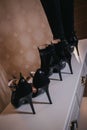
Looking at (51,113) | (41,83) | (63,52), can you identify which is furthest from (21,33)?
(51,113)

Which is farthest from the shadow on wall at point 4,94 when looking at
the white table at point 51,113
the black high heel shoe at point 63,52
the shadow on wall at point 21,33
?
the shadow on wall at point 21,33

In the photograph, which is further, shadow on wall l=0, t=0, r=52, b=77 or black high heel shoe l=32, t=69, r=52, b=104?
shadow on wall l=0, t=0, r=52, b=77

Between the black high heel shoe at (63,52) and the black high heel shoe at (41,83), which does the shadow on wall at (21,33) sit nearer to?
the black high heel shoe at (63,52)

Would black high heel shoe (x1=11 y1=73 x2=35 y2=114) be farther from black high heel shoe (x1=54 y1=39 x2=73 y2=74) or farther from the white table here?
black high heel shoe (x1=54 y1=39 x2=73 y2=74)

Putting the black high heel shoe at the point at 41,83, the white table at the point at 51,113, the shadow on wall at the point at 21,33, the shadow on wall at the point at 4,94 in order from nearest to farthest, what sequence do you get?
the white table at the point at 51,113
the black high heel shoe at the point at 41,83
the shadow on wall at the point at 4,94
the shadow on wall at the point at 21,33

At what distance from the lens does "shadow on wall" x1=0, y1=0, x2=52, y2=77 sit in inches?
79.1

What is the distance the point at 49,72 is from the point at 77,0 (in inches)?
54.0

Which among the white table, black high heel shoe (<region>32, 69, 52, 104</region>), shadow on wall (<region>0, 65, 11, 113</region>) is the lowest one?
shadow on wall (<region>0, 65, 11, 113</region>)

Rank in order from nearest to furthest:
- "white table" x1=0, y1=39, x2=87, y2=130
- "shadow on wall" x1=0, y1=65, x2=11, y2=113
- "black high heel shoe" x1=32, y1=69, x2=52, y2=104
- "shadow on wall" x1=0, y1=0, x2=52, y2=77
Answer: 1. "white table" x1=0, y1=39, x2=87, y2=130
2. "black high heel shoe" x1=32, y1=69, x2=52, y2=104
3. "shadow on wall" x1=0, y1=65, x2=11, y2=113
4. "shadow on wall" x1=0, y1=0, x2=52, y2=77

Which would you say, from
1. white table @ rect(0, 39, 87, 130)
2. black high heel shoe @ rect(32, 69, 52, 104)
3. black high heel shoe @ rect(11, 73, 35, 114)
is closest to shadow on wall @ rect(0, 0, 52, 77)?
white table @ rect(0, 39, 87, 130)

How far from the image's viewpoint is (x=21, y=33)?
2.09 metres

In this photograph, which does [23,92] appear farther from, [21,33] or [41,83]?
[21,33]

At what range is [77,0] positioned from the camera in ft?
7.64

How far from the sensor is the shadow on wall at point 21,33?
79.1 inches
